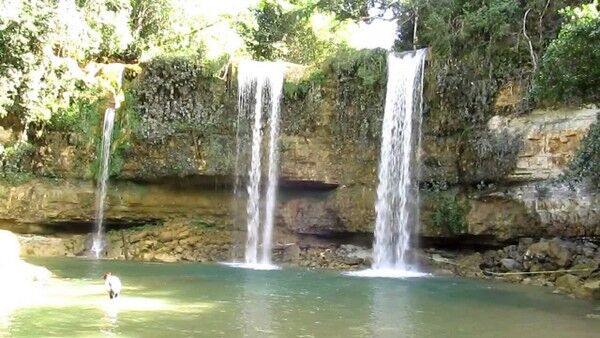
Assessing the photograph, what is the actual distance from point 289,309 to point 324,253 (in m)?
10.8

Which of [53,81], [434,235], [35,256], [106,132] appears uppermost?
[53,81]

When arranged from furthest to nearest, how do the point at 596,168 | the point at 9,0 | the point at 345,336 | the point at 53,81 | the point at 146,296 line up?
1. the point at 53,81
2. the point at 9,0
3. the point at 596,168
4. the point at 146,296
5. the point at 345,336

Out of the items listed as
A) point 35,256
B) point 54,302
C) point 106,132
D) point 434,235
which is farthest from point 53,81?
point 434,235

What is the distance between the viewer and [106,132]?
2314 cm

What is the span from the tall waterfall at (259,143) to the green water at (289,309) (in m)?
5.80

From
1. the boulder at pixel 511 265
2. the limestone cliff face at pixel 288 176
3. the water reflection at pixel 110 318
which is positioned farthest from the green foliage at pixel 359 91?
the water reflection at pixel 110 318

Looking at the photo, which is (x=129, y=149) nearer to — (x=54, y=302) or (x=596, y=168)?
(x=54, y=302)

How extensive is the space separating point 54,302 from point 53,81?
12568 millimetres

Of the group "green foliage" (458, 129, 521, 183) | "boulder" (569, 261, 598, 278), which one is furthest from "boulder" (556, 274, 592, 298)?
"green foliage" (458, 129, 521, 183)

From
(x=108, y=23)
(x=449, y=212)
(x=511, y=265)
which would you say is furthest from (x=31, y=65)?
(x=511, y=265)

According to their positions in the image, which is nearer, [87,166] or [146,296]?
[146,296]

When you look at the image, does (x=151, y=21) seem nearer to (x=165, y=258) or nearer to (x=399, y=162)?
(x=165, y=258)

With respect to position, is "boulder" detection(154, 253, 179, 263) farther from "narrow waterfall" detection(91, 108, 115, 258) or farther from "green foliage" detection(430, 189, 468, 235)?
"green foliage" detection(430, 189, 468, 235)

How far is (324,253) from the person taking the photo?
2239 centimetres
